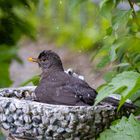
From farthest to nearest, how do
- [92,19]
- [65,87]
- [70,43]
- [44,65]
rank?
1. [70,43]
2. [92,19]
3. [44,65]
4. [65,87]

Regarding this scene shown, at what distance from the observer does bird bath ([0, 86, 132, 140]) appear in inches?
111

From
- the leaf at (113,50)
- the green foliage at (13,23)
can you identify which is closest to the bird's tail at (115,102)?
the leaf at (113,50)

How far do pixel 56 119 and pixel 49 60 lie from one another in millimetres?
867

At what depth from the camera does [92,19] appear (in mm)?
6281

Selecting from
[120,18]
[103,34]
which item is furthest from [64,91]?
[103,34]

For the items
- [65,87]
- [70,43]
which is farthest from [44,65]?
[70,43]

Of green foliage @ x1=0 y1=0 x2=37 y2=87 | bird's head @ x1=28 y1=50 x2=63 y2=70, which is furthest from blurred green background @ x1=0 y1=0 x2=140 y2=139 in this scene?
bird's head @ x1=28 y1=50 x2=63 y2=70

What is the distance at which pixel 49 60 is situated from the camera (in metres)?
3.67

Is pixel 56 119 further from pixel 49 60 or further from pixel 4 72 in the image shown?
pixel 49 60

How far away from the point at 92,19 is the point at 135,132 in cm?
363

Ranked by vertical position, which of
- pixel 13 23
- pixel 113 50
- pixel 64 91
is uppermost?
pixel 13 23

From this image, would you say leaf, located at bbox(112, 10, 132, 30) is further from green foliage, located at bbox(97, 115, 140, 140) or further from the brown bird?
green foliage, located at bbox(97, 115, 140, 140)

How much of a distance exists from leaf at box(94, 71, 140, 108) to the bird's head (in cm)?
99

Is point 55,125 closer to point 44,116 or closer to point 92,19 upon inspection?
point 44,116
